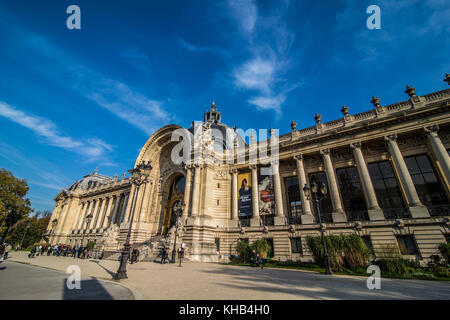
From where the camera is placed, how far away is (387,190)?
58.9 feet

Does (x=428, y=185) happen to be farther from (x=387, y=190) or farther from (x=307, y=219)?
(x=307, y=219)

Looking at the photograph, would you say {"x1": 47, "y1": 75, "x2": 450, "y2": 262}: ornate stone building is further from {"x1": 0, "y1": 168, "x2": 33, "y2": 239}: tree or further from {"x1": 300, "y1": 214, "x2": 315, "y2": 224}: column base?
{"x1": 0, "y1": 168, "x2": 33, "y2": 239}: tree

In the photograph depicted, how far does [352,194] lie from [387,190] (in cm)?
271

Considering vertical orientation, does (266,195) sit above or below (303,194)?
above

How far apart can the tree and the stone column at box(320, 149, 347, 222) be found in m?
41.8

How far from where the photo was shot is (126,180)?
40969 mm

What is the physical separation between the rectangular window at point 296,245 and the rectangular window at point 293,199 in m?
1.95

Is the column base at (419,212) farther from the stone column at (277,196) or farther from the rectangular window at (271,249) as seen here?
the rectangular window at (271,249)

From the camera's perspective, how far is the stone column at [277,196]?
65.3 feet

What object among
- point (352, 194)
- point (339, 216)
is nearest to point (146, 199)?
point (339, 216)

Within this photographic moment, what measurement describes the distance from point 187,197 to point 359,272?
54.7 ft

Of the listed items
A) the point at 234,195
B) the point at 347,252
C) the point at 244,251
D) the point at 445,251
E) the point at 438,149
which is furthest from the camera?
the point at 234,195
